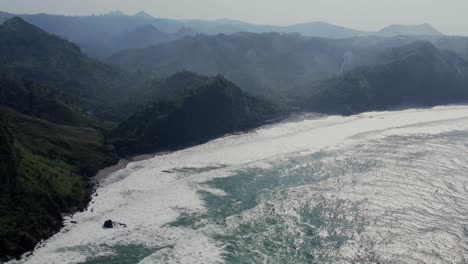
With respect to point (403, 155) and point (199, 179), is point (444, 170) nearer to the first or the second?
point (403, 155)

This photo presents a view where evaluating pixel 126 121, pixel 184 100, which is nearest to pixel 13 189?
pixel 126 121

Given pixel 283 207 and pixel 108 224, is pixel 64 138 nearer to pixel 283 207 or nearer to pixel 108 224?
pixel 108 224

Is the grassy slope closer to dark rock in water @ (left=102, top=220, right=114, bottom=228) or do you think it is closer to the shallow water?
the shallow water

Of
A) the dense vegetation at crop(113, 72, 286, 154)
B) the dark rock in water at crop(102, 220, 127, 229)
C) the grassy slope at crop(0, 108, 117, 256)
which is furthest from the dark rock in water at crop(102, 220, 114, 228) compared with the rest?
the dense vegetation at crop(113, 72, 286, 154)

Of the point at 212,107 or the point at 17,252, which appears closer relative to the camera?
the point at 17,252

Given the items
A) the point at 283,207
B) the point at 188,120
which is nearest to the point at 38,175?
the point at 283,207
